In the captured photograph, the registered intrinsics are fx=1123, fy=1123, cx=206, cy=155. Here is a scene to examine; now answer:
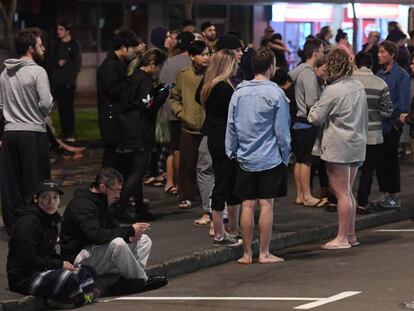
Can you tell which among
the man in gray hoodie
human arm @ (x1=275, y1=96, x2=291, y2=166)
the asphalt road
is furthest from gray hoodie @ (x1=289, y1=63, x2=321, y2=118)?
the man in gray hoodie

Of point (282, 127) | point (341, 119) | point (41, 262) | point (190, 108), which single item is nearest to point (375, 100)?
point (341, 119)

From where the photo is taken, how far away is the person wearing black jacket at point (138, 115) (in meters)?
11.6

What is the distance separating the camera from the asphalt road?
8.62m

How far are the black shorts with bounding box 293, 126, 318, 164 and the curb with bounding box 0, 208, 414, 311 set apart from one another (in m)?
0.93

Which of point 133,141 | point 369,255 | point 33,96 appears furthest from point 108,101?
point 369,255

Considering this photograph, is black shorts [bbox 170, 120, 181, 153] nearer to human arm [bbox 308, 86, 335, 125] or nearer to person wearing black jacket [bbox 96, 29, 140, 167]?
person wearing black jacket [bbox 96, 29, 140, 167]

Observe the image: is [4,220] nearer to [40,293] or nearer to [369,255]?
[40,293]

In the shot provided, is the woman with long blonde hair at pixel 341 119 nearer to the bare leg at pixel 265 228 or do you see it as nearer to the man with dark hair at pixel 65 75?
the bare leg at pixel 265 228

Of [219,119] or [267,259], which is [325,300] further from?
[219,119]

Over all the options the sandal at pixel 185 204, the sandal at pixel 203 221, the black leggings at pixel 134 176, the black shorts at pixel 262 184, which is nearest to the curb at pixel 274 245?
the black shorts at pixel 262 184

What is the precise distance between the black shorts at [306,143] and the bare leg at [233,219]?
2.13 meters

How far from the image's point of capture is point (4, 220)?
1095 centimetres

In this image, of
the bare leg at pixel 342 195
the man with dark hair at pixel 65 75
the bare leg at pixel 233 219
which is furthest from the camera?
the man with dark hair at pixel 65 75

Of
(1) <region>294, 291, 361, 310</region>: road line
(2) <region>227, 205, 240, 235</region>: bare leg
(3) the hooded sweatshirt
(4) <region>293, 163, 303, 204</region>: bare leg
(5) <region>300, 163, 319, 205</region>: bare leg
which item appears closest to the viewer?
(1) <region>294, 291, 361, 310</region>: road line
